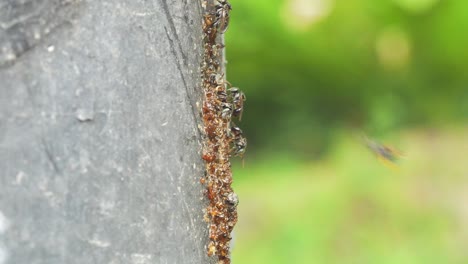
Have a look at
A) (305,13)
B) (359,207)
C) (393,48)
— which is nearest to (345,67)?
(393,48)

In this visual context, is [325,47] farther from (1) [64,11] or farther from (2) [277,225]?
(1) [64,11]

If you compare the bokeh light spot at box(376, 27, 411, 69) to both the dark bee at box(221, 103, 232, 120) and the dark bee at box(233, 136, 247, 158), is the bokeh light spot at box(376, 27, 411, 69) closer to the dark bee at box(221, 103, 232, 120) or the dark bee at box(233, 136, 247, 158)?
the dark bee at box(233, 136, 247, 158)

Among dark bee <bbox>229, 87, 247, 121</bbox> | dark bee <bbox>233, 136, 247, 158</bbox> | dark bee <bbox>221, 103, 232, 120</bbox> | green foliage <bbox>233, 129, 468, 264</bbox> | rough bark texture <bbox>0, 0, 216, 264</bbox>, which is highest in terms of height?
green foliage <bbox>233, 129, 468, 264</bbox>

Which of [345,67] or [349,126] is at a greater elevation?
[345,67]

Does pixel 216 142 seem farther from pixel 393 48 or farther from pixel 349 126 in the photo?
pixel 349 126

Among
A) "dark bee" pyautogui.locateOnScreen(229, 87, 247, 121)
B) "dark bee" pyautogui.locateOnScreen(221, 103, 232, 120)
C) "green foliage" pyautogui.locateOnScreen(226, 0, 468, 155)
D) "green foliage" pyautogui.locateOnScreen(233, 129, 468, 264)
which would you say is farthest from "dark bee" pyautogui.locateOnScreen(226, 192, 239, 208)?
"green foliage" pyautogui.locateOnScreen(226, 0, 468, 155)
